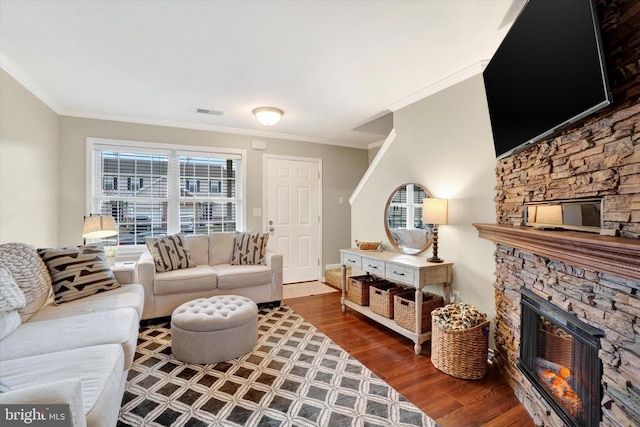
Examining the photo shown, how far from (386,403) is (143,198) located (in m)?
3.80

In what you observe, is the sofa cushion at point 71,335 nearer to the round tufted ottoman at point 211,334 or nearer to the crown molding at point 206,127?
the round tufted ottoman at point 211,334

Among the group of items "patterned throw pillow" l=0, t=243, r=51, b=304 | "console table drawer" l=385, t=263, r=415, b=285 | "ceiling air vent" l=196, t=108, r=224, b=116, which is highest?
Result: "ceiling air vent" l=196, t=108, r=224, b=116

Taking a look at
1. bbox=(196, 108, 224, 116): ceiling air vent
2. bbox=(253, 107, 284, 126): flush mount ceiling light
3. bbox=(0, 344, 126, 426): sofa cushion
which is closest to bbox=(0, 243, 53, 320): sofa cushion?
bbox=(0, 344, 126, 426): sofa cushion

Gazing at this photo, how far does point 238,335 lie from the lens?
246cm

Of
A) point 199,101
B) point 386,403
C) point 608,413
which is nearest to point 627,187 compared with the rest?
point 608,413

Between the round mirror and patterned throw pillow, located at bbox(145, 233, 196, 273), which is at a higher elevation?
the round mirror

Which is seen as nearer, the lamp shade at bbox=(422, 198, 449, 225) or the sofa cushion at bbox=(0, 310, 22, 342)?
the sofa cushion at bbox=(0, 310, 22, 342)

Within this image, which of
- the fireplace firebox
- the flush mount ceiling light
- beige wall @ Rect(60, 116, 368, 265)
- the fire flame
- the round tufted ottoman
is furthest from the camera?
beige wall @ Rect(60, 116, 368, 265)

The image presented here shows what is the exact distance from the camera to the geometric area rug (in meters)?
1.76

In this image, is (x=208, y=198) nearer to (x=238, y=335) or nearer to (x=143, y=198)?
(x=143, y=198)

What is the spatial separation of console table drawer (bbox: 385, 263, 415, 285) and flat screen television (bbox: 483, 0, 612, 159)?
4.08 feet

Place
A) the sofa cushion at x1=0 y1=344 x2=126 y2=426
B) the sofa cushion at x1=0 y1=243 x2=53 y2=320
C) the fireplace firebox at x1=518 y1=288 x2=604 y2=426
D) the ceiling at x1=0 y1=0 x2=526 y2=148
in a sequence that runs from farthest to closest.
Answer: the sofa cushion at x1=0 y1=243 x2=53 y2=320 → the ceiling at x1=0 y1=0 x2=526 y2=148 → the fireplace firebox at x1=518 y1=288 x2=604 y2=426 → the sofa cushion at x1=0 y1=344 x2=126 y2=426

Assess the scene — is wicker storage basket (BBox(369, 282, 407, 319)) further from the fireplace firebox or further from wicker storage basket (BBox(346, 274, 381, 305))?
the fireplace firebox

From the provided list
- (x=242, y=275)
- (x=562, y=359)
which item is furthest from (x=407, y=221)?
(x=242, y=275)
